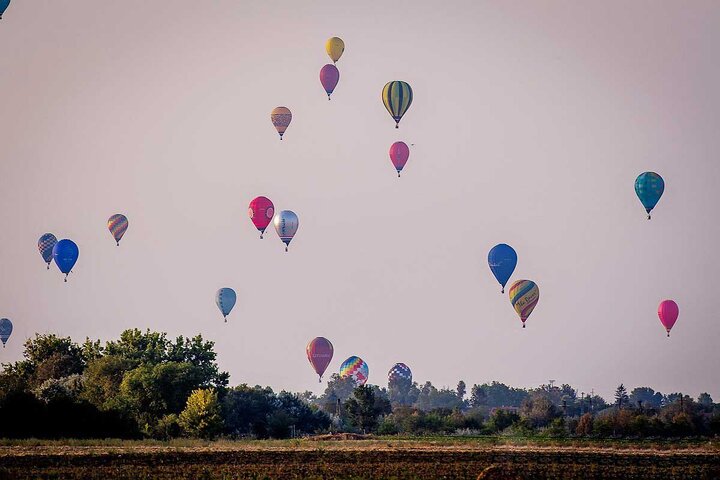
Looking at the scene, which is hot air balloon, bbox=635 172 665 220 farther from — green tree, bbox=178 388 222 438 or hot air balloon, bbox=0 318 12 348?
hot air balloon, bbox=0 318 12 348

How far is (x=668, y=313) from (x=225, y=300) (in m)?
39.9

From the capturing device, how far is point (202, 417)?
9394 centimetres

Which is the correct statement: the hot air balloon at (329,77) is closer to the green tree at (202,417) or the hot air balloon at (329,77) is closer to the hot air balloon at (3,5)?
the hot air balloon at (3,5)

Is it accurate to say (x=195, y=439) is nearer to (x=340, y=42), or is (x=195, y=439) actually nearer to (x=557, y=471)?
(x=557, y=471)

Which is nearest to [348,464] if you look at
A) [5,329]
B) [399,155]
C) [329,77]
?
[399,155]

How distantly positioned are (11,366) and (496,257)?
50.7 metres

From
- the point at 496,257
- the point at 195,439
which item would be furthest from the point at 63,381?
the point at 496,257

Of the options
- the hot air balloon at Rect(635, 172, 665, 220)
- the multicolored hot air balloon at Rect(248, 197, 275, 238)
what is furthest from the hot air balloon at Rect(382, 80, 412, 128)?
the hot air balloon at Rect(635, 172, 665, 220)

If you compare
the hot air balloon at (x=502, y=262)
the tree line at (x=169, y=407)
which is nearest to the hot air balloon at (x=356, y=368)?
the tree line at (x=169, y=407)

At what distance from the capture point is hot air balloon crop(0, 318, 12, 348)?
154 meters

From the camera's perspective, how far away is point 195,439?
90125 millimetres

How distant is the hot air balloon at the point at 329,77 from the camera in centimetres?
11872

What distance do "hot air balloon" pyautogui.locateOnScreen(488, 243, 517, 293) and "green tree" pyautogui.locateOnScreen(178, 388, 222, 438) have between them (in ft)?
84.8

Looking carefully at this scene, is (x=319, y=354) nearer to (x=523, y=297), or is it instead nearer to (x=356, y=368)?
(x=523, y=297)
